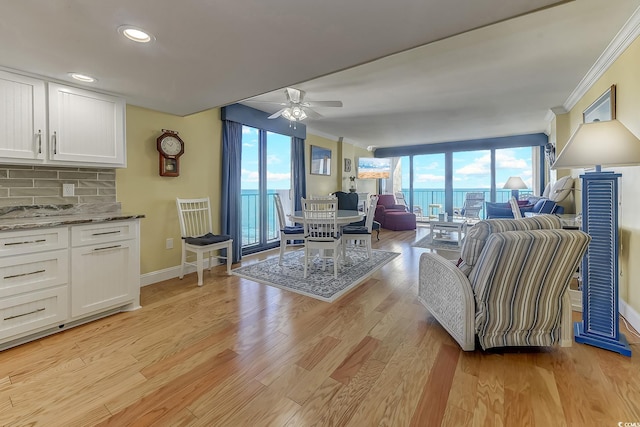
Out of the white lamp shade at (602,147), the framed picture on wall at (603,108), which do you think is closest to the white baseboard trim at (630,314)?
the white lamp shade at (602,147)

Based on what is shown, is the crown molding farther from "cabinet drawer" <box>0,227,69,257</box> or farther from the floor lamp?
"cabinet drawer" <box>0,227,69,257</box>

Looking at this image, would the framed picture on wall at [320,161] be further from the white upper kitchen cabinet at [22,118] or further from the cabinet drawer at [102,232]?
the white upper kitchen cabinet at [22,118]

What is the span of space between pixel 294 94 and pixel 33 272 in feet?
10.4

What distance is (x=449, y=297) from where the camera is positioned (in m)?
2.01

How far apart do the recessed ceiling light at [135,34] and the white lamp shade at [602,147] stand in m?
2.83

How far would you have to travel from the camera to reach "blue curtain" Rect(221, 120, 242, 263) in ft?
13.4

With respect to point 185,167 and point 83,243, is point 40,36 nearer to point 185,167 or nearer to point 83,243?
point 83,243

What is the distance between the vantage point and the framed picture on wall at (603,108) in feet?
8.81

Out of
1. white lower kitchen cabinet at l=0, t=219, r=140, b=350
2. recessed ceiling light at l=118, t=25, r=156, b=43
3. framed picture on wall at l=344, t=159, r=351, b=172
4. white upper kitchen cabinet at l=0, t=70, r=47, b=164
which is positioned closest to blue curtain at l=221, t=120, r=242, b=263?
white lower kitchen cabinet at l=0, t=219, r=140, b=350

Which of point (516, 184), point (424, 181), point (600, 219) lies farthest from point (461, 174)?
point (600, 219)

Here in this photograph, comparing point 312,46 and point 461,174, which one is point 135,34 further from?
point 461,174

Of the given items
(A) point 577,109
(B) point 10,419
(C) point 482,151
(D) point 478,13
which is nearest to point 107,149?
(B) point 10,419

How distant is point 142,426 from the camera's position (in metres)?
1.31

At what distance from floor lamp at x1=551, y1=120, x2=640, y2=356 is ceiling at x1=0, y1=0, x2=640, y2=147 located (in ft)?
2.91
